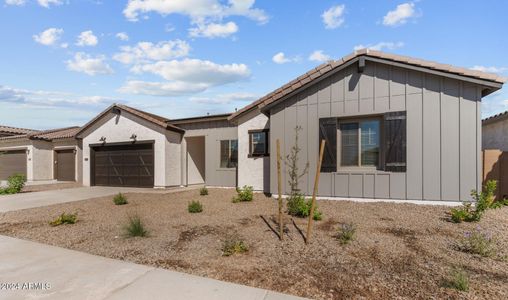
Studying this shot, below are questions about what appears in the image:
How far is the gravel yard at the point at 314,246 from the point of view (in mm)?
3477

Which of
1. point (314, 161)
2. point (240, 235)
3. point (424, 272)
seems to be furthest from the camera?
point (314, 161)

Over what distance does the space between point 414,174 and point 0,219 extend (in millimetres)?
12089

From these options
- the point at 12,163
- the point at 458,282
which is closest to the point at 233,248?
the point at 458,282

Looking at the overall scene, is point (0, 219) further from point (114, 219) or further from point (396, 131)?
point (396, 131)

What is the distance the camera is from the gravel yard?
348cm

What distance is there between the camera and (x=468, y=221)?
625cm

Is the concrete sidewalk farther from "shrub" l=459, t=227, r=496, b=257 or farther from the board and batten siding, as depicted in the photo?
the board and batten siding

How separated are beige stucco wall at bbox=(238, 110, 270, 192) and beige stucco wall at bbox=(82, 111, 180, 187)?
438 centimetres

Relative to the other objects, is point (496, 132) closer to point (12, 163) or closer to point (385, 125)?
point (385, 125)

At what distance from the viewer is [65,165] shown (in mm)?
19375

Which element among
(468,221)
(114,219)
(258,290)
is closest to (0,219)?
(114,219)

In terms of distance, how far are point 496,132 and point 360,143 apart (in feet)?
25.0

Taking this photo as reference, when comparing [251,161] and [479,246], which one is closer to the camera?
[479,246]

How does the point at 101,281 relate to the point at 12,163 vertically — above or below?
below
